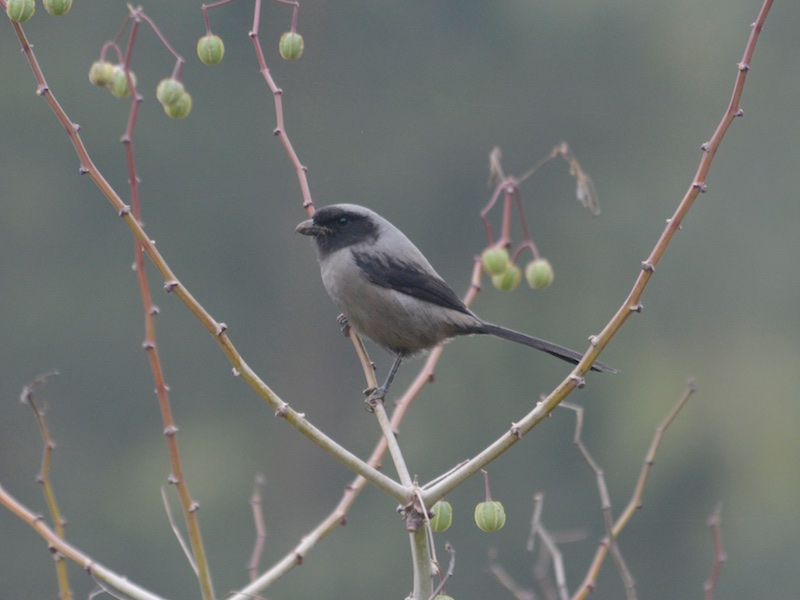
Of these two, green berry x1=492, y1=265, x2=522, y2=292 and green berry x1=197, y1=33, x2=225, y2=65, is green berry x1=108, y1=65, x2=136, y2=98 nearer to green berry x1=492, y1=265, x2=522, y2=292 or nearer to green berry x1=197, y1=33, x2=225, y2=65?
green berry x1=197, y1=33, x2=225, y2=65

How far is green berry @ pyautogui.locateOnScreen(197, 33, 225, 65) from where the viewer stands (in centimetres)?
299

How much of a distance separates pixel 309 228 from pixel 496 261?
166 centimetres

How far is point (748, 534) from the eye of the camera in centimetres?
2391

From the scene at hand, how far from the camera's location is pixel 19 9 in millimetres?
2660

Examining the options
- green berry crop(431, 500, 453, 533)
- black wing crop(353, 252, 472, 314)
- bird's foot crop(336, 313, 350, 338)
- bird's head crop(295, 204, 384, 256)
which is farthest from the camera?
bird's head crop(295, 204, 384, 256)

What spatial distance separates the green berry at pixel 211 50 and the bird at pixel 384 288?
1.59 m

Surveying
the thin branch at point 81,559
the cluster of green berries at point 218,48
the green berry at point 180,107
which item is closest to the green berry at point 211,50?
the cluster of green berries at point 218,48

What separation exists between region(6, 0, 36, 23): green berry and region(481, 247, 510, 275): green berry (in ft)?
4.05

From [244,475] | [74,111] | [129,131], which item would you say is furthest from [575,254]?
[129,131]

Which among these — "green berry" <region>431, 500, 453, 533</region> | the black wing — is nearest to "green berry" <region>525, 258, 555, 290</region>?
"green berry" <region>431, 500, 453, 533</region>

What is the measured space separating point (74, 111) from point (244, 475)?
7.39 meters

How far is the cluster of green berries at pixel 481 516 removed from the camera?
2.60 m

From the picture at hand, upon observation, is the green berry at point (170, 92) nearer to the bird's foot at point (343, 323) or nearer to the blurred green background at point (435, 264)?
the bird's foot at point (343, 323)

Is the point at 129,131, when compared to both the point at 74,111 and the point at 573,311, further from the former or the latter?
the point at 573,311
